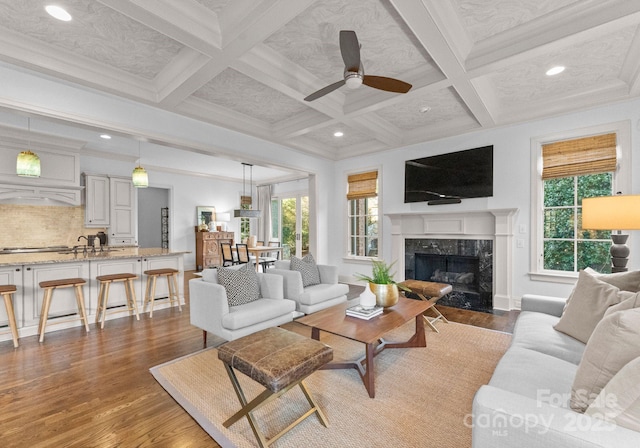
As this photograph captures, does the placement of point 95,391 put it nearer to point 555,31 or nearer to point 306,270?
point 306,270

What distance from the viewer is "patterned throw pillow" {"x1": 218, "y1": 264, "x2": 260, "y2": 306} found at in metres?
3.12

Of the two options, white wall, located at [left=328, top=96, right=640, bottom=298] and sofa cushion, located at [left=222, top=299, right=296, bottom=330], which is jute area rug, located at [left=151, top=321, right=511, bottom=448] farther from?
white wall, located at [left=328, top=96, right=640, bottom=298]

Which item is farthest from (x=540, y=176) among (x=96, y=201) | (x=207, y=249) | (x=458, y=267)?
(x=96, y=201)

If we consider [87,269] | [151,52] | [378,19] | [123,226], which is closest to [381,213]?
[378,19]

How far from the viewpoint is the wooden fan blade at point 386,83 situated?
251cm

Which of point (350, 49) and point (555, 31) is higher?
point (555, 31)

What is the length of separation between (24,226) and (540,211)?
8.96 m

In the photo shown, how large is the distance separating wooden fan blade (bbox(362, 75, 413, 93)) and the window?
11.2 feet

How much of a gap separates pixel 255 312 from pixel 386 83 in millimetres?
2453

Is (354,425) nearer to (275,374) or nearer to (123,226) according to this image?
(275,374)

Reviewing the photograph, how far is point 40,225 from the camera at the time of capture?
5.88 metres

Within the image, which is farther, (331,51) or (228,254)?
(228,254)

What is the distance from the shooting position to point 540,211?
165 inches

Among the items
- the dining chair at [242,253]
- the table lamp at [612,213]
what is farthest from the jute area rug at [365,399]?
the dining chair at [242,253]
